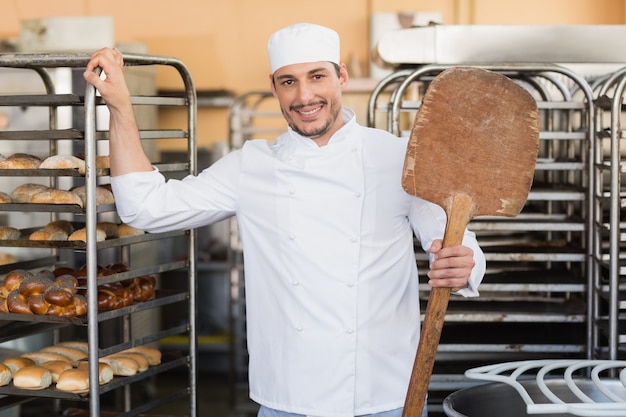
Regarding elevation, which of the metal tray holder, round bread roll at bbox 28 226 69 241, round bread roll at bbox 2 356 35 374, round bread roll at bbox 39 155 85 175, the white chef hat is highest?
the white chef hat

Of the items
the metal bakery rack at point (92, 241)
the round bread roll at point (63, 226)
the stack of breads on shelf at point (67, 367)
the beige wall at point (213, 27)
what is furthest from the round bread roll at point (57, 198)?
the beige wall at point (213, 27)

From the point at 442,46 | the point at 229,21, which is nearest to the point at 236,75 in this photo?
the point at 229,21

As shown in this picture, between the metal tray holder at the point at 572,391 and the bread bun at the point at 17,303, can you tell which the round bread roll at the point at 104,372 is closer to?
the bread bun at the point at 17,303

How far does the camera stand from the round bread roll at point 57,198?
92.1 inches

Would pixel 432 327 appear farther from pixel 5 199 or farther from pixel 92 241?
pixel 5 199

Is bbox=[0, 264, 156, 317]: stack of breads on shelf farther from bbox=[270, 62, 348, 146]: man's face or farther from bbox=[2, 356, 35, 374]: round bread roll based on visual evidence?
bbox=[270, 62, 348, 146]: man's face

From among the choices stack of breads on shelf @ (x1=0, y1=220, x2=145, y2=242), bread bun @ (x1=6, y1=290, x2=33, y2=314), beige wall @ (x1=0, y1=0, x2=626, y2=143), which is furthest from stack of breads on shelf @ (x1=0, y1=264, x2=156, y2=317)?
beige wall @ (x1=0, y1=0, x2=626, y2=143)

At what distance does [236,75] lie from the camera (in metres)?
7.11

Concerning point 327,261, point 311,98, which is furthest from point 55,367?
point 311,98

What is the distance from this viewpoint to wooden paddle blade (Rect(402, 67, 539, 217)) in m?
1.93

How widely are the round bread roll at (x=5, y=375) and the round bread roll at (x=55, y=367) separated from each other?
85mm

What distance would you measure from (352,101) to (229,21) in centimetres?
160

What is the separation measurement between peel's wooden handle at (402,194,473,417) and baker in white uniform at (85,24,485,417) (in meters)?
0.20

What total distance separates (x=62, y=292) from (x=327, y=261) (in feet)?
2.33
